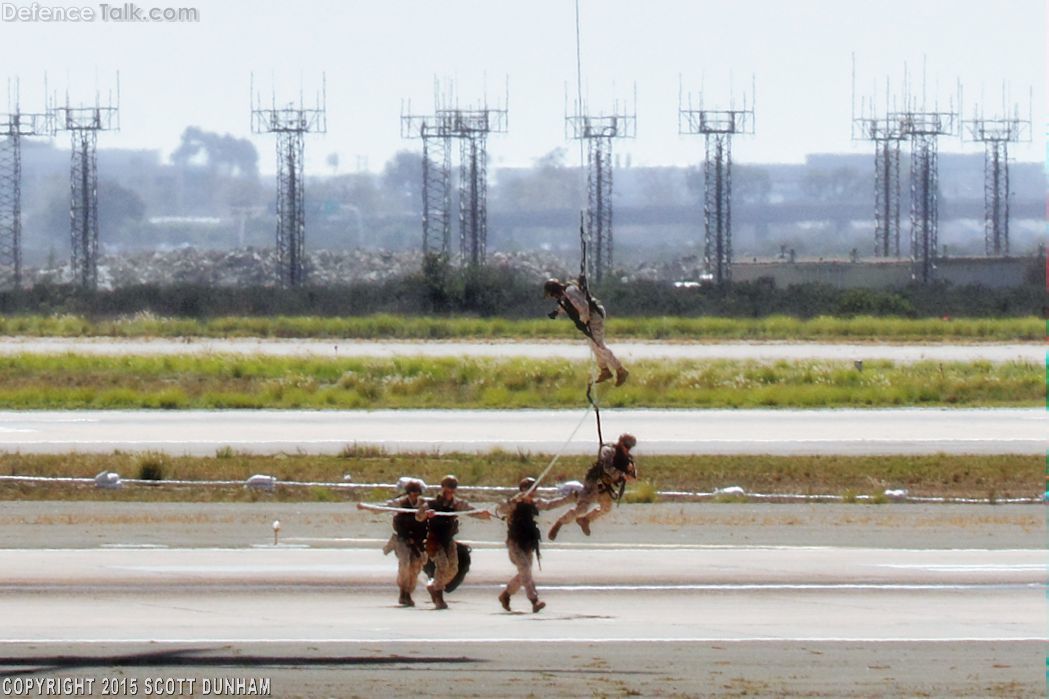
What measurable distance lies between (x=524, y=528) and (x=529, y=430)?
1074 inches

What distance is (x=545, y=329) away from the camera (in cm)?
8619

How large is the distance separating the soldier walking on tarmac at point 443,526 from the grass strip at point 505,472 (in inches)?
549

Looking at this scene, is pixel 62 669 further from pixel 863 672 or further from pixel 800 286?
pixel 800 286

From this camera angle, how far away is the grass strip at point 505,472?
33375 millimetres

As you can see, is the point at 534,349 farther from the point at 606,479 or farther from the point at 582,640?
the point at 606,479

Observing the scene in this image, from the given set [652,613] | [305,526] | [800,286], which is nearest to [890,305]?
[800,286]

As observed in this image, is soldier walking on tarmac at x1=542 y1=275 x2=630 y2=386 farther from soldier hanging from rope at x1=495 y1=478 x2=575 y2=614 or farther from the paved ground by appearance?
the paved ground

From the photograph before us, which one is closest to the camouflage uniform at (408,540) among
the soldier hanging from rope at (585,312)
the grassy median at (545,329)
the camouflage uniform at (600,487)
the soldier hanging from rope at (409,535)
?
the soldier hanging from rope at (409,535)

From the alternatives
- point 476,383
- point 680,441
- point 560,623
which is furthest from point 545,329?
point 560,623

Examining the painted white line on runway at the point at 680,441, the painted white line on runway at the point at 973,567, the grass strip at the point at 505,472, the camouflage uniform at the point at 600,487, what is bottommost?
the painted white line on runway at the point at 973,567

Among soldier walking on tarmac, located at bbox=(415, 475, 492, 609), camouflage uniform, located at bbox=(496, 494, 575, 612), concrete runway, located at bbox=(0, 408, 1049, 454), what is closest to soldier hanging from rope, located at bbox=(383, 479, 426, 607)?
soldier walking on tarmac, located at bbox=(415, 475, 492, 609)

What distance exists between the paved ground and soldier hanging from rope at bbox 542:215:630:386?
468 centimetres

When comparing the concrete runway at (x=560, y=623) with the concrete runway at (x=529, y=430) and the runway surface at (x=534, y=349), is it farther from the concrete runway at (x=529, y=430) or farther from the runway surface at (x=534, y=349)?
the runway surface at (x=534, y=349)

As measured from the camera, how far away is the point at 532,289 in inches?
3836
